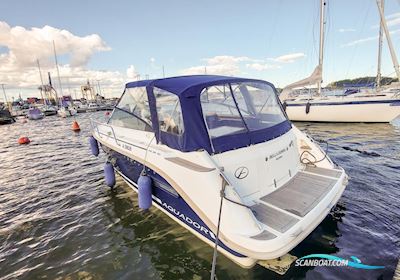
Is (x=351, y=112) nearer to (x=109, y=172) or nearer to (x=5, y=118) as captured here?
(x=109, y=172)

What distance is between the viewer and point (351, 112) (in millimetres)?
17156

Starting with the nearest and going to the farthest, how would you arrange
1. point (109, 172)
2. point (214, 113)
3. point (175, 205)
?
point (175, 205) < point (214, 113) < point (109, 172)

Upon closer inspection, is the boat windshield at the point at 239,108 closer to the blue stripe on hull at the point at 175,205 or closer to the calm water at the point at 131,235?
the blue stripe on hull at the point at 175,205

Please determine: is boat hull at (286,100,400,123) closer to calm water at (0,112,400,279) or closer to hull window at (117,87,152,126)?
calm water at (0,112,400,279)

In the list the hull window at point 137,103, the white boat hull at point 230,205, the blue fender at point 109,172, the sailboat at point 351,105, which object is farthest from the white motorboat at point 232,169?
the sailboat at point 351,105

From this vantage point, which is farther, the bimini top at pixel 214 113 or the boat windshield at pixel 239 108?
the boat windshield at pixel 239 108

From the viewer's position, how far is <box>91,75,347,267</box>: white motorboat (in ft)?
11.0

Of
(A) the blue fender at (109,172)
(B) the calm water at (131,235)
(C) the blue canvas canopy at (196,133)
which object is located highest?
(C) the blue canvas canopy at (196,133)

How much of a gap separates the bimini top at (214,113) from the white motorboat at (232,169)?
2cm

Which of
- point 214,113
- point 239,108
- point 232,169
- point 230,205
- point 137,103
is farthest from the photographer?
point 137,103

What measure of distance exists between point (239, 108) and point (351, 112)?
52.7 ft

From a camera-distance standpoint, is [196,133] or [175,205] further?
[175,205]

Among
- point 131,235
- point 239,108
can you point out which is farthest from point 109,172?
point 239,108

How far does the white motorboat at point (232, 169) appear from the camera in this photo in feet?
11.0
